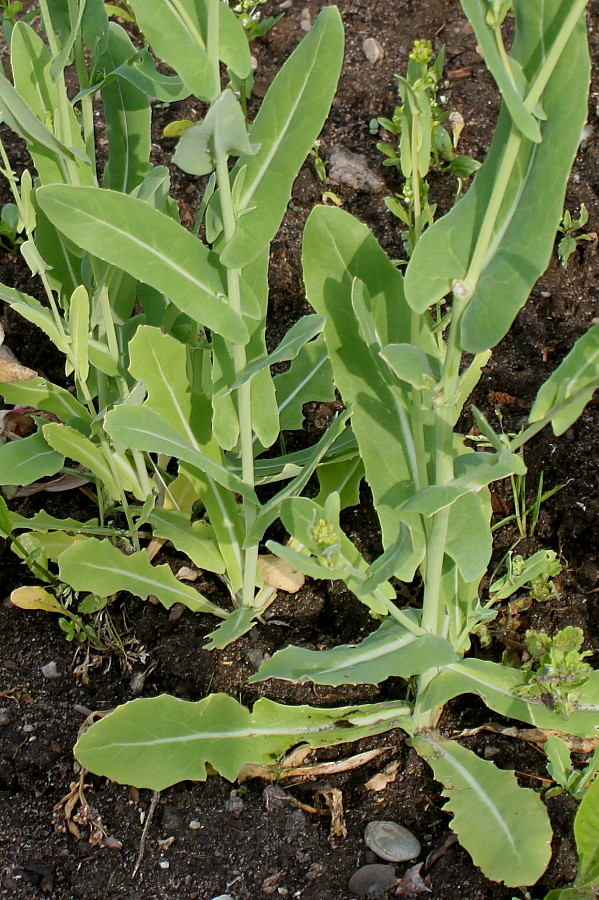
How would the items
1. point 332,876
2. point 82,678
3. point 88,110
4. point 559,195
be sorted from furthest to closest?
point 82,678 < point 88,110 < point 332,876 < point 559,195

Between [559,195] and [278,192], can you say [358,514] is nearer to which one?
[278,192]

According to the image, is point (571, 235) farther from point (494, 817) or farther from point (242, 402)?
point (494, 817)

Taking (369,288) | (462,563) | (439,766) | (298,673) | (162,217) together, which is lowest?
(439,766)

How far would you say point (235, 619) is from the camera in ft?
6.78

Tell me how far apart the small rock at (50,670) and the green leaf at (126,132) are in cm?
119

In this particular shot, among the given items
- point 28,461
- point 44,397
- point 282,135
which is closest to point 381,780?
point 28,461

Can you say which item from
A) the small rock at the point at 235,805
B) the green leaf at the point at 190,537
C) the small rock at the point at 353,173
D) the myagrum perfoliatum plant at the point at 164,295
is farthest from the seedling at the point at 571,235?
the small rock at the point at 235,805

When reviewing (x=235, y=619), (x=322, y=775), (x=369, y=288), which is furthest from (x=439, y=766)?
(x=369, y=288)

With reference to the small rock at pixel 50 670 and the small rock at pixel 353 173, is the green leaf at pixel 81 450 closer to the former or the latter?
the small rock at pixel 50 670

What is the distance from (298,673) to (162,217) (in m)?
0.91

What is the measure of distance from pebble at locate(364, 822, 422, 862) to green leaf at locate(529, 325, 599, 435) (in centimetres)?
93

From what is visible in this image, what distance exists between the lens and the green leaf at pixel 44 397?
2.21 m

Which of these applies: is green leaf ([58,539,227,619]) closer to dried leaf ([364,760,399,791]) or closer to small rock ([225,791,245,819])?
small rock ([225,791,245,819])

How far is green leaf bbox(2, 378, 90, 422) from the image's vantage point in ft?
7.25
